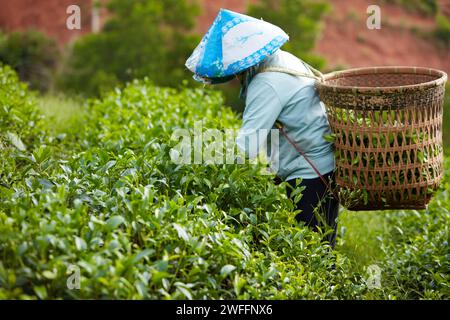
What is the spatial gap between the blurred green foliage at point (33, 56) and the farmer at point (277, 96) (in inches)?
251

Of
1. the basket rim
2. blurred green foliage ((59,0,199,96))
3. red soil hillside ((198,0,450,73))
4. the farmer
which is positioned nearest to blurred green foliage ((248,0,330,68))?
blurred green foliage ((59,0,199,96))

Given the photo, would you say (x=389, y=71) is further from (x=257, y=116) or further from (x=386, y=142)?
(x=257, y=116)

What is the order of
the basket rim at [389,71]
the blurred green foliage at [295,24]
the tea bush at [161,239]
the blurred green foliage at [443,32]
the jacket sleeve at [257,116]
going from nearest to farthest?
1. the tea bush at [161,239]
2. the basket rim at [389,71]
3. the jacket sleeve at [257,116]
4. the blurred green foliage at [295,24]
5. the blurred green foliage at [443,32]

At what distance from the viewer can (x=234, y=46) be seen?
300cm

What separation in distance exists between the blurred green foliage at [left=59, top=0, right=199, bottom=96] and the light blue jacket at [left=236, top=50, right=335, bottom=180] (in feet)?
17.8

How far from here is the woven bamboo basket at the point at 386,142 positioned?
2875 millimetres

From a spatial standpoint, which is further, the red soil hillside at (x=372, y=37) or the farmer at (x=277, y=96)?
the red soil hillside at (x=372, y=37)

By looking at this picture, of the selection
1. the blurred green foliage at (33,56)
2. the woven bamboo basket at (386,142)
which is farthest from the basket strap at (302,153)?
the blurred green foliage at (33,56)

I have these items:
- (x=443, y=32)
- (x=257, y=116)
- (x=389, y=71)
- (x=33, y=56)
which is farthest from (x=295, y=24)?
(x=257, y=116)

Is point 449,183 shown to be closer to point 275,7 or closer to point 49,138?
point 49,138

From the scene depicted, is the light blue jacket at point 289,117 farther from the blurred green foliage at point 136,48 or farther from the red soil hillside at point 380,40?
the red soil hillside at point 380,40

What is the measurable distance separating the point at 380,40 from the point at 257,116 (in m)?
11.1

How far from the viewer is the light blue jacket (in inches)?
118
